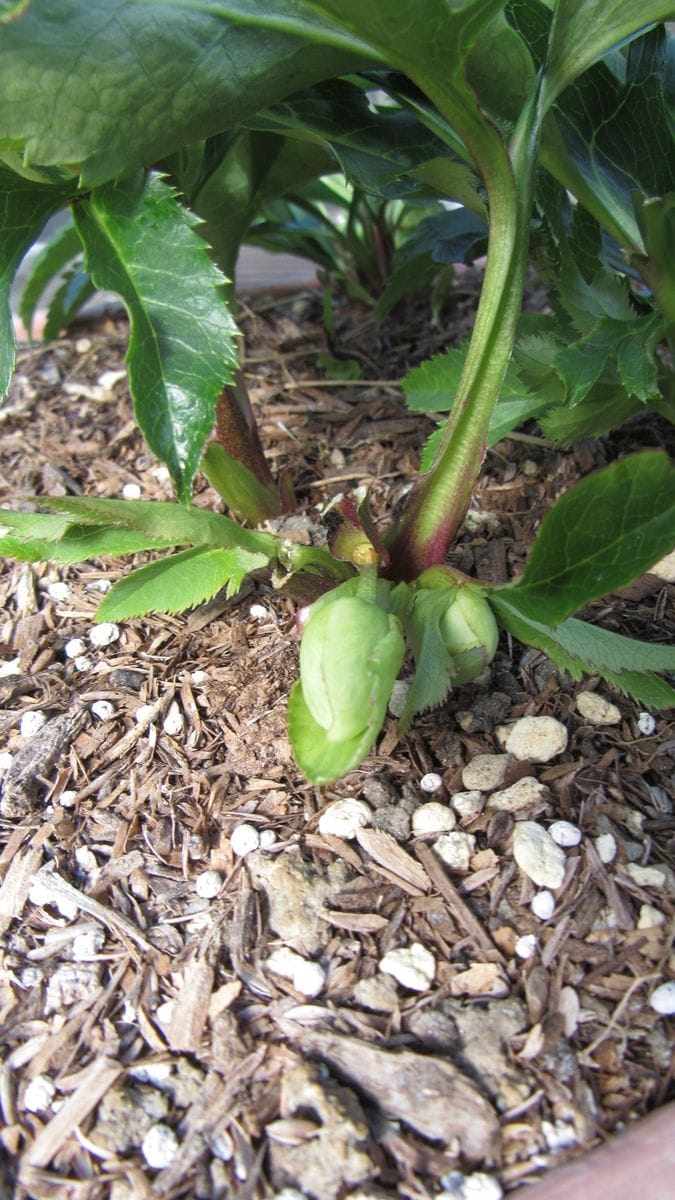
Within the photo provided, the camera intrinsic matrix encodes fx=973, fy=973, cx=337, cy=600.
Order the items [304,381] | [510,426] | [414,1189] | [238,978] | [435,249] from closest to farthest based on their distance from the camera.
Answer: [414,1189], [238,978], [510,426], [435,249], [304,381]

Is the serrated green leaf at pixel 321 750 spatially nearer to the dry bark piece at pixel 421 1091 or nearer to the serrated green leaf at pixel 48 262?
the dry bark piece at pixel 421 1091

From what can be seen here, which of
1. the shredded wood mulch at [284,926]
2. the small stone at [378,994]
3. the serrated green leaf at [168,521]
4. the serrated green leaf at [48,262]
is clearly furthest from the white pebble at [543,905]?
the serrated green leaf at [48,262]

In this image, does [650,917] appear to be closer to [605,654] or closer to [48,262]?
[605,654]

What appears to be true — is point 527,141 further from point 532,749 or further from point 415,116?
point 532,749

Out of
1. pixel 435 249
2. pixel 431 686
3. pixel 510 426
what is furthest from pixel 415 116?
pixel 431 686

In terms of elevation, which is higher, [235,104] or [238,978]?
[235,104]

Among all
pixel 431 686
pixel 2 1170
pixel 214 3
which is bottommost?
pixel 2 1170
